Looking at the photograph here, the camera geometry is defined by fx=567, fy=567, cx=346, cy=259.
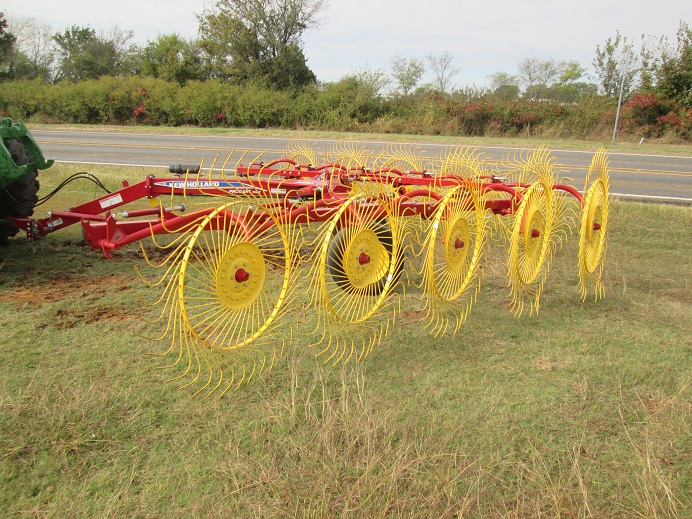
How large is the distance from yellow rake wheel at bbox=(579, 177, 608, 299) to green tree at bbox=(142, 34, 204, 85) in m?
29.4

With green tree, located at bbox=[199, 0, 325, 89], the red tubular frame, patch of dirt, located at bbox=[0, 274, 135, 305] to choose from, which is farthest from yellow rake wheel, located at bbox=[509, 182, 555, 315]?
green tree, located at bbox=[199, 0, 325, 89]

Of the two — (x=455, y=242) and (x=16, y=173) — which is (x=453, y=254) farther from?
(x=16, y=173)

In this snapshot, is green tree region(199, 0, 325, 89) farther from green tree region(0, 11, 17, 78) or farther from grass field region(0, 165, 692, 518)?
grass field region(0, 165, 692, 518)

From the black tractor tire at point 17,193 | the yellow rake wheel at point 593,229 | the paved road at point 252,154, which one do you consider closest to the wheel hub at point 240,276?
the yellow rake wheel at point 593,229

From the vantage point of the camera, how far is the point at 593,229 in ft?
16.6

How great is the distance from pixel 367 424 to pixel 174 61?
106ft

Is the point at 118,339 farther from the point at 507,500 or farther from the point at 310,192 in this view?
the point at 507,500

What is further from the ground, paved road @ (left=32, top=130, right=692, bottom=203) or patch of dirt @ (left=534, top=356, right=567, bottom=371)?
paved road @ (left=32, top=130, right=692, bottom=203)

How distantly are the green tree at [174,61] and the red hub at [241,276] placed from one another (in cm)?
3053

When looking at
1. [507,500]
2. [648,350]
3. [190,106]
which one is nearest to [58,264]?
[507,500]

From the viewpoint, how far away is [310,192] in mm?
4898

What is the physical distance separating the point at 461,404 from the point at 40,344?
2.67 meters

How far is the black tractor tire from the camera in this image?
16.3ft

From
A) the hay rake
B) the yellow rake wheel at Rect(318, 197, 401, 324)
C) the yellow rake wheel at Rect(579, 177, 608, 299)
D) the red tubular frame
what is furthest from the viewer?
the yellow rake wheel at Rect(579, 177, 608, 299)
